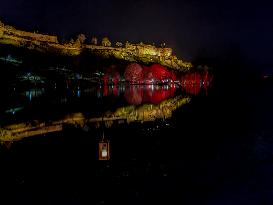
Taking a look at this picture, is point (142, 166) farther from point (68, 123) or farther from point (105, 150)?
point (68, 123)

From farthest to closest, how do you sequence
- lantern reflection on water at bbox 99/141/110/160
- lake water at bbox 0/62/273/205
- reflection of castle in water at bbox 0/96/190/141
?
reflection of castle in water at bbox 0/96/190/141, lantern reflection on water at bbox 99/141/110/160, lake water at bbox 0/62/273/205

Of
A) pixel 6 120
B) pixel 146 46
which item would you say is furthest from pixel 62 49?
pixel 6 120

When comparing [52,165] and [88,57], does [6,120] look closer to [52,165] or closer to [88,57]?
[52,165]

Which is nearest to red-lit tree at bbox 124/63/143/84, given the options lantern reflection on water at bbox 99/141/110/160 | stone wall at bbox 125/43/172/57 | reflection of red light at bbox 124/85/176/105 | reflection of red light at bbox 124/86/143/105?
stone wall at bbox 125/43/172/57

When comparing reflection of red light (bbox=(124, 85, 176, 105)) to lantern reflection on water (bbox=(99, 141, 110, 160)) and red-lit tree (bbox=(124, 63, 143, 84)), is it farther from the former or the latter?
red-lit tree (bbox=(124, 63, 143, 84))

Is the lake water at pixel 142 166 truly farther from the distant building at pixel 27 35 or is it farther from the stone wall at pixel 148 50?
the stone wall at pixel 148 50

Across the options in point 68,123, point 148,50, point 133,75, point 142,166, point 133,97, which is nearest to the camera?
point 142,166

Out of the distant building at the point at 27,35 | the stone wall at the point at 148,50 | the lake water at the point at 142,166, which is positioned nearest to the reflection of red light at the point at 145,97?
the lake water at the point at 142,166

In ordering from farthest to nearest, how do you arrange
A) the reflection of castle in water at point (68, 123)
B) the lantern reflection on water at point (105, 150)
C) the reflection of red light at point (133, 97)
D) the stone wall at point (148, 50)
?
the stone wall at point (148, 50)
the reflection of red light at point (133, 97)
the reflection of castle in water at point (68, 123)
the lantern reflection on water at point (105, 150)

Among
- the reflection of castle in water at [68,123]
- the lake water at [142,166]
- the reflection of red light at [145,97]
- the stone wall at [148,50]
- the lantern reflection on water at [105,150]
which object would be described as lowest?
the reflection of red light at [145,97]

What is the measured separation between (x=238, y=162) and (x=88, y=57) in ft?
407

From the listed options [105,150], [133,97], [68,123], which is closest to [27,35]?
[133,97]

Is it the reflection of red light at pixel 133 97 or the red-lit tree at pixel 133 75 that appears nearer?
the reflection of red light at pixel 133 97

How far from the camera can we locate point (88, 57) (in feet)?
433
